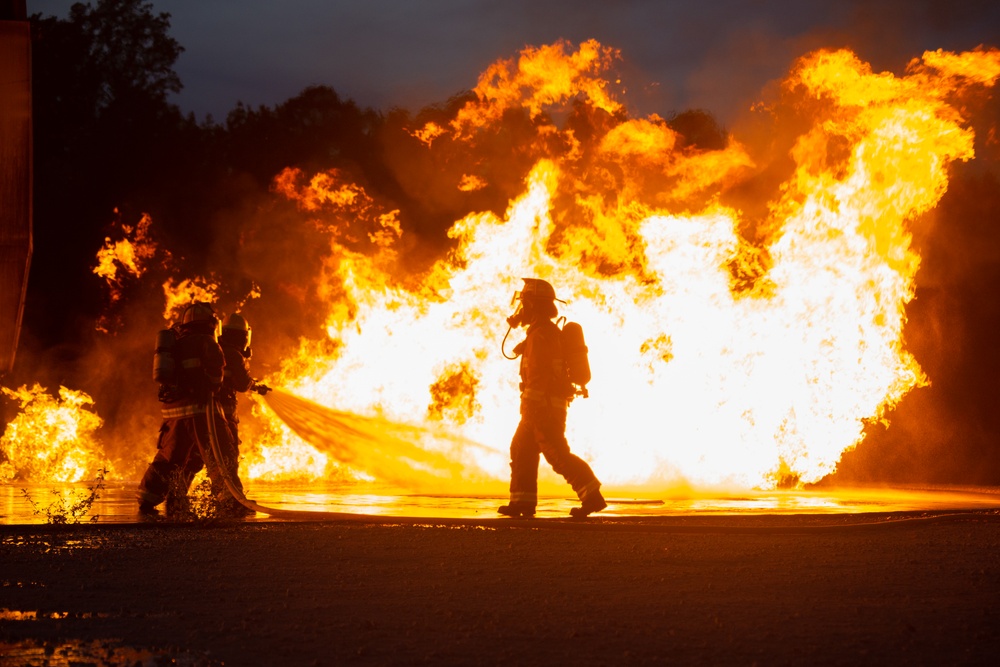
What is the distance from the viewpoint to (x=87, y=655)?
16.0ft

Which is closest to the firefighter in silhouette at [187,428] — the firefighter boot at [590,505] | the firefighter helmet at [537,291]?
the firefighter helmet at [537,291]

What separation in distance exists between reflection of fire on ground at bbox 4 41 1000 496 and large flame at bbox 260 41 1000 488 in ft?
0.09

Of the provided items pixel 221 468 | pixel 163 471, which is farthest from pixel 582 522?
pixel 163 471

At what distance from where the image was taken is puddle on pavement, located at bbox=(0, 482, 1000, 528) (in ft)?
37.5

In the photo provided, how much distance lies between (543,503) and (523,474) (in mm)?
2377

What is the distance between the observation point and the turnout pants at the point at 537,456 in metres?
10.9

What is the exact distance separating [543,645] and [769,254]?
1183 centimetres

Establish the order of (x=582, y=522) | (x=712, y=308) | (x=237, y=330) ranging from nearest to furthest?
(x=582, y=522), (x=237, y=330), (x=712, y=308)

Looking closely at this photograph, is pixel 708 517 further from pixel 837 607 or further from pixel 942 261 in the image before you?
pixel 942 261

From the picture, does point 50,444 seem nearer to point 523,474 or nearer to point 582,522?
point 523,474

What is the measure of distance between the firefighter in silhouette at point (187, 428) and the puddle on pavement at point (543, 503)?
1.18 feet

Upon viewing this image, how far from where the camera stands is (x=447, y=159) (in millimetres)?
28484

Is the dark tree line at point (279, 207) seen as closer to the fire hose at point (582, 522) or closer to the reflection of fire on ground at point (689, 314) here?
the reflection of fire on ground at point (689, 314)

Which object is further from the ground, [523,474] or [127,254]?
[127,254]
